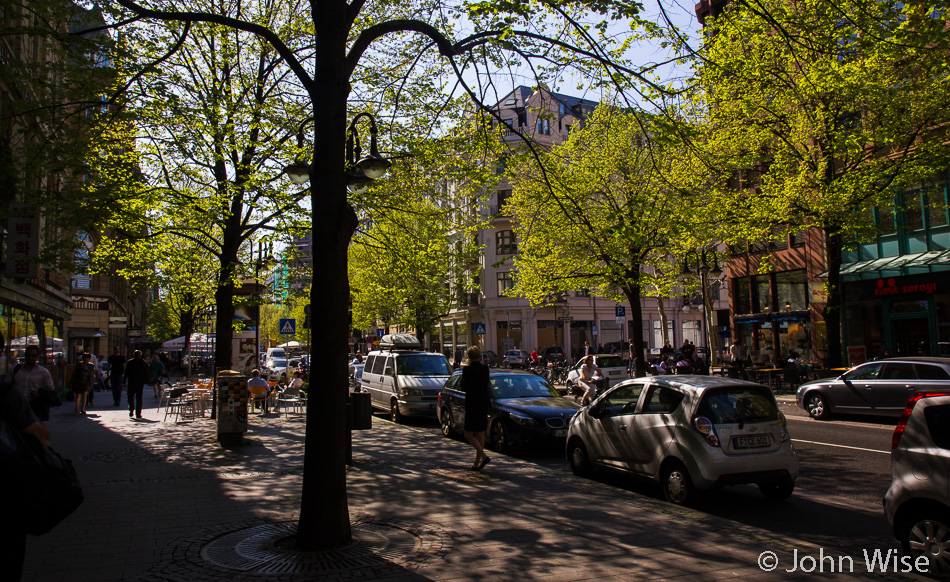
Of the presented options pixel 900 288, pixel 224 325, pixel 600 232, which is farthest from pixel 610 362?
pixel 224 325

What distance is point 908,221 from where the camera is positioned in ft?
81.3

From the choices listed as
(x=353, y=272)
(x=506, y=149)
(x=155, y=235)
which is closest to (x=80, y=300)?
(x=353, y=272)

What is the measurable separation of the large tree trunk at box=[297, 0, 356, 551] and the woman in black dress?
417 centimetres

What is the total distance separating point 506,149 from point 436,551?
22.7 ft

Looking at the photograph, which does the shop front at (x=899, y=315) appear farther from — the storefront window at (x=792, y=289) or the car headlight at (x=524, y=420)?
the car headlight at (x=524, y=420)

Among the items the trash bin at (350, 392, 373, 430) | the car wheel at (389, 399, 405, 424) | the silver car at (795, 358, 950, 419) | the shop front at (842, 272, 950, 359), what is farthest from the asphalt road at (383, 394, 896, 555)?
the shop front at (842, 272, 950, 359)

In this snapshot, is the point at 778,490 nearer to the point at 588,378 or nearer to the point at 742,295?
the point at 588,378

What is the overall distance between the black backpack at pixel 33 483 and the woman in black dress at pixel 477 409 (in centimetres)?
712

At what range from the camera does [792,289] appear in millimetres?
30922

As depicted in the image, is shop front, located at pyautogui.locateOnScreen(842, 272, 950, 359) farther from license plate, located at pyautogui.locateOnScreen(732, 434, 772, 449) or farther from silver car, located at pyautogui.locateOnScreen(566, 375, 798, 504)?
license plate, located at pyautogui.locateOnScreen(732, 434, 772, 449)

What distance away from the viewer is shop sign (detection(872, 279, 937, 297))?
23.9 m

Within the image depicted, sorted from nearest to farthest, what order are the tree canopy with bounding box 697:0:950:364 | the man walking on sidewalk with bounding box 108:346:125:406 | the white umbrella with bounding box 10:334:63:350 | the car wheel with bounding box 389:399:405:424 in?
the car wheel with bounding box 389:399:405:424
the tree canopy with bounding box 697:0:950:364
the white umbrella with bounding box 10:334:63:350
the man walking on sidewalk with bounding box 108:346:125:406

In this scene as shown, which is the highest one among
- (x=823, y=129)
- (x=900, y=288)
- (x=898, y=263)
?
(x=823, y=129)

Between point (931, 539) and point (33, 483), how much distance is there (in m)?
6.19
